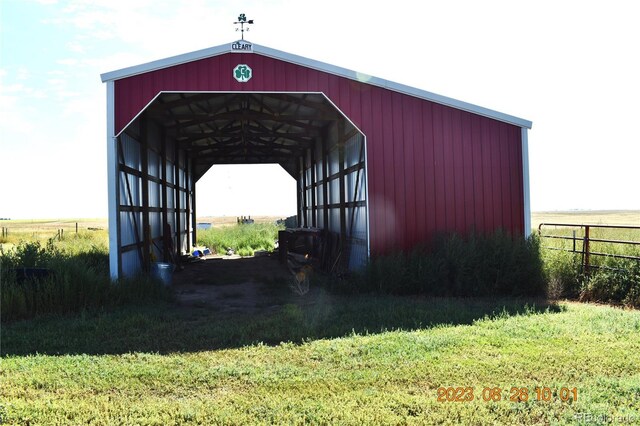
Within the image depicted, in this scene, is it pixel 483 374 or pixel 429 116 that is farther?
pixel 429 116

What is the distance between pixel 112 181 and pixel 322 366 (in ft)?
21.0

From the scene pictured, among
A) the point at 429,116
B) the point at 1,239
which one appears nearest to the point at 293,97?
the point at 429,116

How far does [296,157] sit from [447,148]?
12.3 m

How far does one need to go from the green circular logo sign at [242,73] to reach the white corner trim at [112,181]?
2283 mm

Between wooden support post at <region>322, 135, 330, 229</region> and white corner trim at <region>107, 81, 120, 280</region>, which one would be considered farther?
wooden support post at <region>322, 135, 330, 229</region>

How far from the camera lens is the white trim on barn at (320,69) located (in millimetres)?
9484

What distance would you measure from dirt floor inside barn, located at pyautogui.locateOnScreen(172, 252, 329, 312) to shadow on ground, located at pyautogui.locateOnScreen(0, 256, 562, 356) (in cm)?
3

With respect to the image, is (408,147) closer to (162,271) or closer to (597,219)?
(162,271)

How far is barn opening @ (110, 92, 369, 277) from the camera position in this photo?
11336 mm

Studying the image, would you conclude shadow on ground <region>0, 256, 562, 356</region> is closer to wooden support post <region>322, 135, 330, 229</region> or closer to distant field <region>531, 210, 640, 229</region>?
wooden support post <region>322, 135, 330, 229</region>

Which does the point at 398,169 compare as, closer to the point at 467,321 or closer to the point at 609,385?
the point at 467,321

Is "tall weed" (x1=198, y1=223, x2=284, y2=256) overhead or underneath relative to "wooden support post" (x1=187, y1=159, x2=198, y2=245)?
underneath

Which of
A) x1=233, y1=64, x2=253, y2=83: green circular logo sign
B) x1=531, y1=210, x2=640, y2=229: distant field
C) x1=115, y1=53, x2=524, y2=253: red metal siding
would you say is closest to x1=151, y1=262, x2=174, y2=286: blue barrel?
x1=115, y1=53, x2=524, y2=253: red metal siding

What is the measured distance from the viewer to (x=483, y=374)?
473 cm
